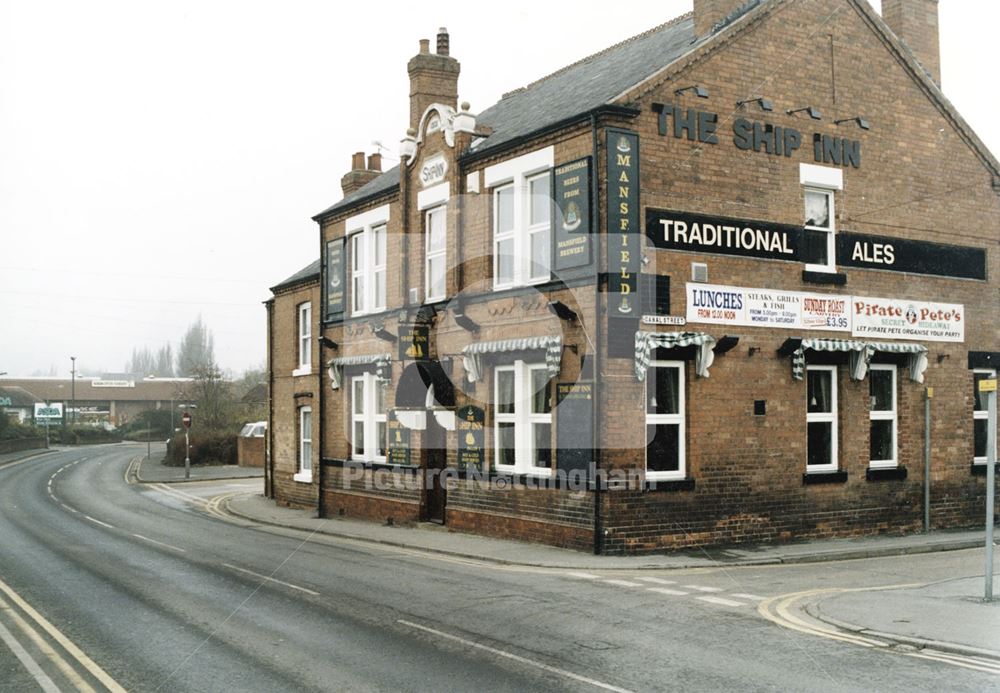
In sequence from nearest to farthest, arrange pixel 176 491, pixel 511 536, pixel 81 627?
pixel 81 627 → pixel 511 536 → pixel 176 491

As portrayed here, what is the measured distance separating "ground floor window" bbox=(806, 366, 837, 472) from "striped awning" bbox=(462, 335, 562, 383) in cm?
508

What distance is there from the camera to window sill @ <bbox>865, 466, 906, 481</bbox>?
18.3 m

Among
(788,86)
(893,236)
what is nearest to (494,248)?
(788,86)

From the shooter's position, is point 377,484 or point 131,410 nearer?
point 377,484

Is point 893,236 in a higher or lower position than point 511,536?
higher

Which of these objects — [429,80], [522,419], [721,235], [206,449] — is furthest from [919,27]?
[206,449]

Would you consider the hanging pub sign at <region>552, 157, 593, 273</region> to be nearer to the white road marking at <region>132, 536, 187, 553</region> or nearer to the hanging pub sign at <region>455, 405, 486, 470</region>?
the hanging pub sign at <region>455, 405, 486, 470</region>

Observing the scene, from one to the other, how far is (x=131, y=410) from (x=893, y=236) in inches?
4417

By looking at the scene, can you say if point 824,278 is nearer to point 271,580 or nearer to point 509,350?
point 509,350

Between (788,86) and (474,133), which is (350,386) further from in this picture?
(788,86)

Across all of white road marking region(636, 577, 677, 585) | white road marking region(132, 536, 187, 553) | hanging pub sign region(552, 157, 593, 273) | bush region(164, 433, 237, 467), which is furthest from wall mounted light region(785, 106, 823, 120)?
bush region(164, 433, 237, 467)

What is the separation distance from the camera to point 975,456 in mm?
20125

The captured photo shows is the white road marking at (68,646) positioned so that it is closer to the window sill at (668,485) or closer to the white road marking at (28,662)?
the white road marking at (28,662)

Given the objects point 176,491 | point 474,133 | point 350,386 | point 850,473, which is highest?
point 474,133
